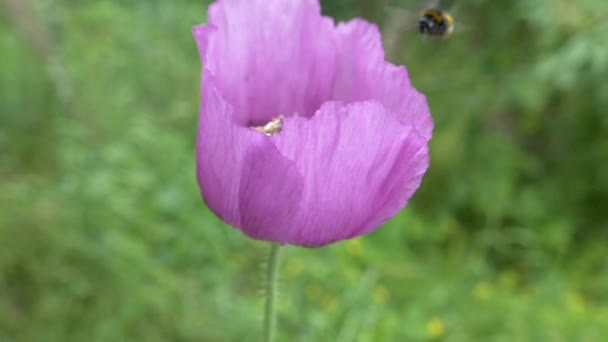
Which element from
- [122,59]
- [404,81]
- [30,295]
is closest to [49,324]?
[30,295]

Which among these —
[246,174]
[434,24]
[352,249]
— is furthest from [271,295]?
[352,249]

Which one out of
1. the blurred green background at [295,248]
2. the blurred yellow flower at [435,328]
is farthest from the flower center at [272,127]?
the blurred yellow flower at [435,328]

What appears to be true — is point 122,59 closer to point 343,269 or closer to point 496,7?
point 343,269

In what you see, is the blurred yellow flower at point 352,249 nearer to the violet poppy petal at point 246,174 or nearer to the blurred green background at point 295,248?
the blurred green background at point 295,248

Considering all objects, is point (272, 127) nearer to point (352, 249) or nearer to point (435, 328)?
point (435, 328)

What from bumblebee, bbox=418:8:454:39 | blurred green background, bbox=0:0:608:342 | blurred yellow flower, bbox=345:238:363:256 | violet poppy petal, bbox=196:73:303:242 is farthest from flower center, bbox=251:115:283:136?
blurred yellow flower, bbox=345:238:363:256
